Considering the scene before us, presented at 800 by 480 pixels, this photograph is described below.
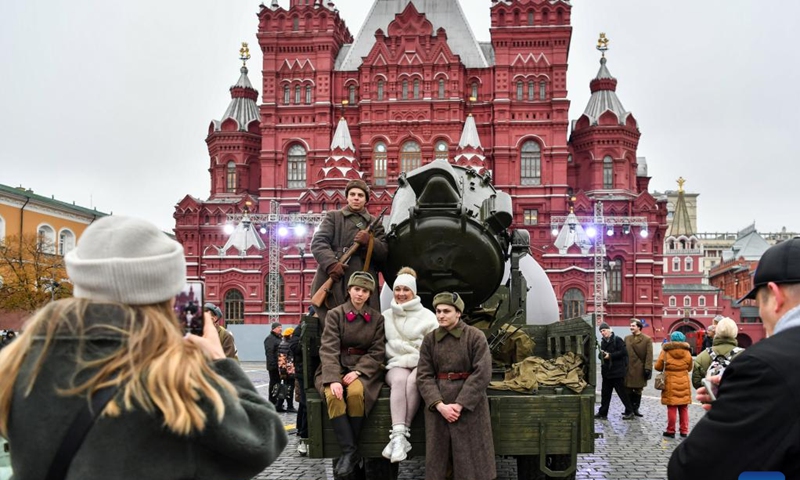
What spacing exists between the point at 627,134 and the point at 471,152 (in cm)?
1103

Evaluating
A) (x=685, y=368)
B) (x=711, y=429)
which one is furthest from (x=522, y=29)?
(x=711, y=429)

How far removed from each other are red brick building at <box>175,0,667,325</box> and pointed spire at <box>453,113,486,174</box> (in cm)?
8

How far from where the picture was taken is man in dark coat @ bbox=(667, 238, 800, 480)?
7.30 ft

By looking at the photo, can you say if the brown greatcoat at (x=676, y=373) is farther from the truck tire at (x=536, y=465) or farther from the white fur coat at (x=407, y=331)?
the white fur coat at (x=407, y=331)

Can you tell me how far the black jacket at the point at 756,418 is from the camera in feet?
7.30

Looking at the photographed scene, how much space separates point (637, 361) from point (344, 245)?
758cm

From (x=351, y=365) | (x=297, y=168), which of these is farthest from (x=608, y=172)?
(x=351, y=365)

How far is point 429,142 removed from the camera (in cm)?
4194

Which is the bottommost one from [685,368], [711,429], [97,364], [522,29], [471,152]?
[685,368]

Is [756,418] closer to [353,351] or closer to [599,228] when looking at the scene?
[353,351]

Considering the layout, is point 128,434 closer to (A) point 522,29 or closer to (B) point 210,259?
(B) point 210,259

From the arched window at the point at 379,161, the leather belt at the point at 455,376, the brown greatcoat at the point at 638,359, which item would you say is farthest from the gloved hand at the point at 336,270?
the arched window at the point at 379,161

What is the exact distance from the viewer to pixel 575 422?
5.41 m

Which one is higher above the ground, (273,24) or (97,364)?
(273,24)
